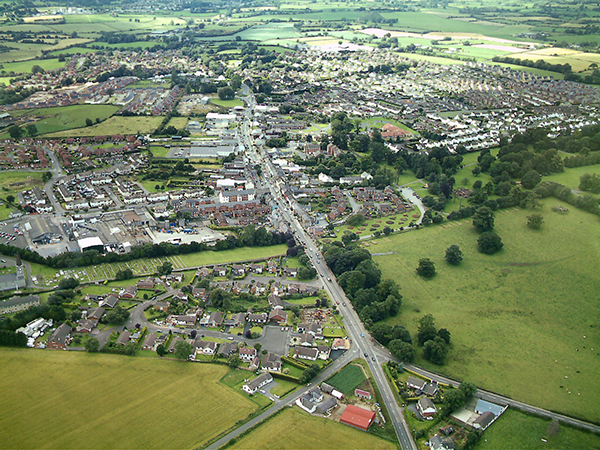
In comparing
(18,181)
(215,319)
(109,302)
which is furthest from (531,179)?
(18,181)

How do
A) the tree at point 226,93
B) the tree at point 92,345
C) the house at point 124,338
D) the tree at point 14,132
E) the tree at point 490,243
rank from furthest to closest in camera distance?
the tree at point 226,93, the tree at point 14,132, the tree at point 490,243, the house at point 124,338, the tree at point 92,345

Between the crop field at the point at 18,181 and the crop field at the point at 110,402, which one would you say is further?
the crop field at the point at 18,181

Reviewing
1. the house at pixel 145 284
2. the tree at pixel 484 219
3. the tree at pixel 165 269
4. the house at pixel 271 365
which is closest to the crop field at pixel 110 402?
the house at pixel 271 365

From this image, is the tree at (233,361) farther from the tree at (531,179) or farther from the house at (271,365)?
the tree at (531,179)

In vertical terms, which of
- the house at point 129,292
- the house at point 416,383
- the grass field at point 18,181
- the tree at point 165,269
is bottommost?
the house at point 416,383

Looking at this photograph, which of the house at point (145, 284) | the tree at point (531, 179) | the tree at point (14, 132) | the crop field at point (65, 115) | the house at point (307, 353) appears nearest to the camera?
the house at point (307, 353)

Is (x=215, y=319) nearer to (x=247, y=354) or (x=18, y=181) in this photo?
(x=247, y=354)

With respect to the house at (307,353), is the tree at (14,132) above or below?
above

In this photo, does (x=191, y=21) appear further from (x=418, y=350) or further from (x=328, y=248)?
(x=418, y=350)
